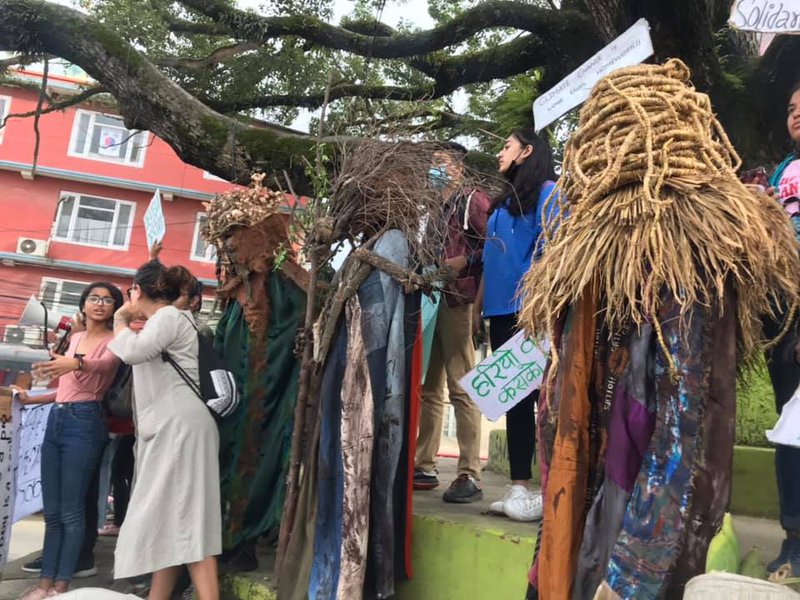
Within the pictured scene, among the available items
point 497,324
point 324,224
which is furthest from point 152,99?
point 497,324

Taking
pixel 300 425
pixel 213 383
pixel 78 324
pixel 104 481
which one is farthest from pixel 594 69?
pixel 104 481

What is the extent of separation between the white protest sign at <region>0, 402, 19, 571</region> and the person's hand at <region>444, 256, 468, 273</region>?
2.79m

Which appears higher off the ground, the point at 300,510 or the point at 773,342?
the point at 773,342

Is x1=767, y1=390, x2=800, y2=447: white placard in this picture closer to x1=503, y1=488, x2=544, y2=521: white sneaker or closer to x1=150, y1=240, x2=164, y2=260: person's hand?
x1=503, y1=488, x2=544, y2=521: white sneaker

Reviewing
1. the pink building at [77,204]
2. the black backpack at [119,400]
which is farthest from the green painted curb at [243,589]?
the pink building at [77,204]

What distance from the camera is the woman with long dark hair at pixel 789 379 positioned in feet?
7.39

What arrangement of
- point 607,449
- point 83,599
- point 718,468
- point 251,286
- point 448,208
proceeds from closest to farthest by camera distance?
1. point 83,599
2. point 718,468
3. point 607,449
4. point 448,208
5. point 251,286

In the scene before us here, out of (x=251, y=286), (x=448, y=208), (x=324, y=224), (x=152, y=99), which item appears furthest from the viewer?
(x=152, y=99)

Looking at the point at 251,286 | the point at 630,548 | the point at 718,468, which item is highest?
the point at 251,286

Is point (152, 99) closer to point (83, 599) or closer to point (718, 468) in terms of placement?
point (83, 599)

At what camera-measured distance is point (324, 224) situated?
3119mm

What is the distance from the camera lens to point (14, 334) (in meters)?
19.8

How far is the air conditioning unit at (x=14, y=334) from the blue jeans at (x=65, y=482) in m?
18.0

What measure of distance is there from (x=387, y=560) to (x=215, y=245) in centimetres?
197
